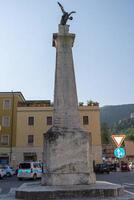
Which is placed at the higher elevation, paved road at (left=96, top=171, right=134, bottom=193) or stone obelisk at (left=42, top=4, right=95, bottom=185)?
stone obelisk at (left=42, top=4, right=95, bottom=185)

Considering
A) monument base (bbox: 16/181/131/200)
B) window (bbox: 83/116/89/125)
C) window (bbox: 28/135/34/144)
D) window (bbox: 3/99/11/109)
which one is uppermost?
window (bbox: 3/99/11/109)

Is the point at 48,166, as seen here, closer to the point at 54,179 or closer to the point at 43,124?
the point at 54,179

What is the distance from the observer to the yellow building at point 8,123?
49.8 m

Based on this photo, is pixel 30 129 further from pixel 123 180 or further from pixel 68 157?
pixel 68 157

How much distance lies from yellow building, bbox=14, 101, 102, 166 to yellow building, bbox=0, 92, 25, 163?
1394 mm

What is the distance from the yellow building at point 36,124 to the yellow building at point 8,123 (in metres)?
1.39

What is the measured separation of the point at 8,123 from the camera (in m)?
52.2

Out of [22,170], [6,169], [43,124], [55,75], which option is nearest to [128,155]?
[43,124]

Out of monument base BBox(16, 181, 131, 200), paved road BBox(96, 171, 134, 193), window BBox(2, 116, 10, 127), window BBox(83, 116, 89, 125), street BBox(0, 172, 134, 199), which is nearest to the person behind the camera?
monument base BBox(16, 181, 131, 200)

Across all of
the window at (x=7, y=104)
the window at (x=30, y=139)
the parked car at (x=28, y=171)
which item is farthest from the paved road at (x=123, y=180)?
the window at (x=7, y=104)

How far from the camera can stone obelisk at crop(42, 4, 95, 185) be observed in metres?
10.9

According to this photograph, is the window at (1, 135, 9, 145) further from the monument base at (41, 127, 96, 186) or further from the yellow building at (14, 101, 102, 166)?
→ the monument base at (41, 127, 96, 186)

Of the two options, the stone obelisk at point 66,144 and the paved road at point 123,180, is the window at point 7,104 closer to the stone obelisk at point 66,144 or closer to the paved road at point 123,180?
the paved road at point 123,180

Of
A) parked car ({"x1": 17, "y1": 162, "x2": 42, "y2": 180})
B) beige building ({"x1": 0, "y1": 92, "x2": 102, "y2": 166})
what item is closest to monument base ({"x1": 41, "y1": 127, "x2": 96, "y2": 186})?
parked car ({"x1": 17, "y1": 162, "x2": 42, "y2": 180})
